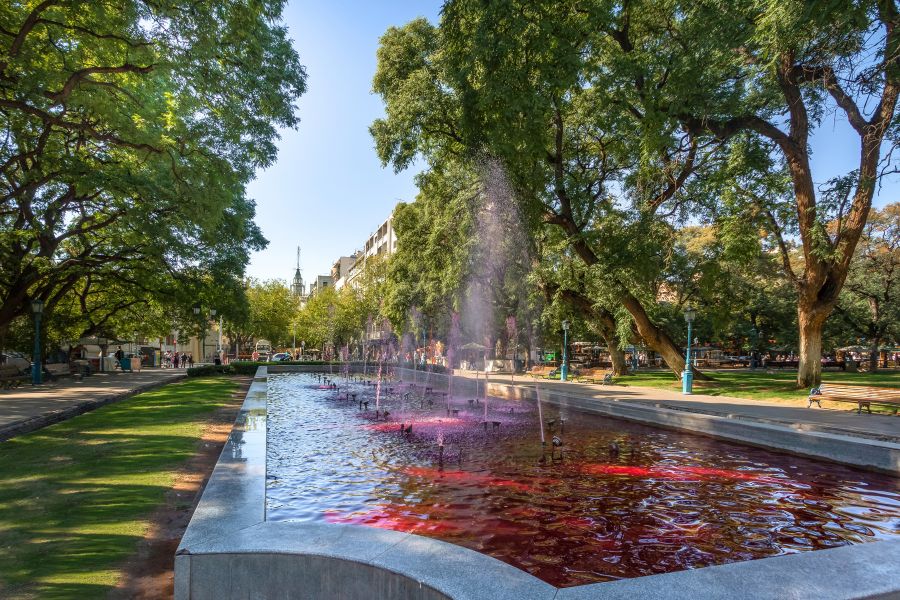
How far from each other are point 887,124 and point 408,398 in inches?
652

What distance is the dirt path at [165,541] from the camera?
12.4ft

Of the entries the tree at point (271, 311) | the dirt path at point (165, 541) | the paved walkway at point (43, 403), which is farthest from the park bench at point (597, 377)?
the tree at point (271, 311)

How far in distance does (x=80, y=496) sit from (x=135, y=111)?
9.78 m

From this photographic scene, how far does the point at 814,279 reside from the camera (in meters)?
17.2

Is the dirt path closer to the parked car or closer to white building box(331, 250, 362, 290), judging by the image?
the parked car

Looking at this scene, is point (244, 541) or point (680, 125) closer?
point (244, 541)

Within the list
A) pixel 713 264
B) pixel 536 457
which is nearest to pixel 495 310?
pixel 713 264

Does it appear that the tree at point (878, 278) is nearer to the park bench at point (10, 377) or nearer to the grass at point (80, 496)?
the grass at point (80, 496)

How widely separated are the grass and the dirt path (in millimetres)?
91

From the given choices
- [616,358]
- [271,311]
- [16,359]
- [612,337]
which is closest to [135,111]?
[612,337]

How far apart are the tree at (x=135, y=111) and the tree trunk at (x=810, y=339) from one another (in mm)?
17815

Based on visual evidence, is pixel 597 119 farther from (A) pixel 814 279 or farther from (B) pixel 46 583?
(B) pixel 46 583

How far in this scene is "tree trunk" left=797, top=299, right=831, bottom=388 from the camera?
56.8ft

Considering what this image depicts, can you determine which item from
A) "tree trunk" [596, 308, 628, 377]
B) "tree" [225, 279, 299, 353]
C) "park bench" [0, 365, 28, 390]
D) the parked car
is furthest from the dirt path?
"tree" [225, 279, 299, 353]
